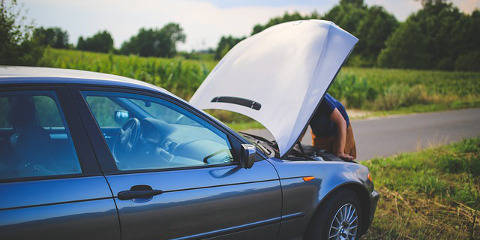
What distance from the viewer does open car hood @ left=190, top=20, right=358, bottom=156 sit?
3245 millimetres

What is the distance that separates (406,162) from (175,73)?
9927 millimetres

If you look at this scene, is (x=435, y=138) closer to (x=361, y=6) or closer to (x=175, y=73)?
(x=175, y=73)

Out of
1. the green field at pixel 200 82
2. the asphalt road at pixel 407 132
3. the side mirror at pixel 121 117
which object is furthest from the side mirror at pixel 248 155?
the green field at pixel 200 82

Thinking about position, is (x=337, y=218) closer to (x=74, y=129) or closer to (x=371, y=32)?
(x=74, y=129)

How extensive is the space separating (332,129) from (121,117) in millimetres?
2556

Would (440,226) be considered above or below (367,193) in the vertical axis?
below

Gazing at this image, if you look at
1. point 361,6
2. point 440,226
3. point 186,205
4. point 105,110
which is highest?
point 361,6

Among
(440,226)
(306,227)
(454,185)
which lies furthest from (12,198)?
(454,185)

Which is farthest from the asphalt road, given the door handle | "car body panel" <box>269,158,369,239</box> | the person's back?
the door handle

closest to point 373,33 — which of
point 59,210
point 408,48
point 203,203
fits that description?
point 408,48

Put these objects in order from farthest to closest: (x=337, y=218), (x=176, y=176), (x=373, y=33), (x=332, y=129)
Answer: (x=373, y=33) < (x=332, y=129) < (x=337, y=218) < (x=176, y=176)

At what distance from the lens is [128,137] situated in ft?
8.60

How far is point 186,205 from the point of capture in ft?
7.57

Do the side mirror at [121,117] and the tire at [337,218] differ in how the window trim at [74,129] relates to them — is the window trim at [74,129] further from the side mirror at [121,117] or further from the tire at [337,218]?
the tire at [337,218]
